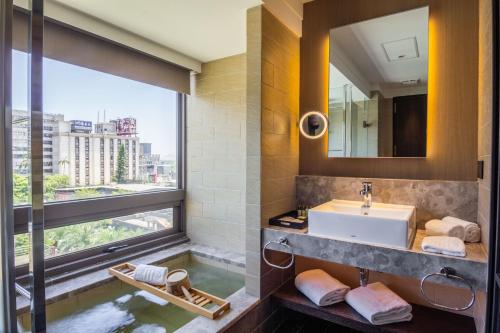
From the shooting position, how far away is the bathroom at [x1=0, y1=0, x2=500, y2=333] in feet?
4.22

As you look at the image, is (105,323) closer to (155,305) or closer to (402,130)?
(155,305)

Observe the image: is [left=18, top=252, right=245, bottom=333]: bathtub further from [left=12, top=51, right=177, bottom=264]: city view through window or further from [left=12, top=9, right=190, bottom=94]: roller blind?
[left=12, top=9, right=190, bottom=94]: roller blind

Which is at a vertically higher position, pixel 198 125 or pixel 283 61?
pixel 283 61

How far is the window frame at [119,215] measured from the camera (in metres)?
2.34

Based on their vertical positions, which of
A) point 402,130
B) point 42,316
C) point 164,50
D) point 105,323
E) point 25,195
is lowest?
point 105,323

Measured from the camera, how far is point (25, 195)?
1.24m

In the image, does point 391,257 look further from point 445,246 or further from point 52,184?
point 52,184

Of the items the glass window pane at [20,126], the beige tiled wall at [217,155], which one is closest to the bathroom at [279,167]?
the glass window pane at [20,126]

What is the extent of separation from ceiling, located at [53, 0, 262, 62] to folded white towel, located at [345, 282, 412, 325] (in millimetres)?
2125

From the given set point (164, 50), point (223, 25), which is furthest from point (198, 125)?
point (223, 25)

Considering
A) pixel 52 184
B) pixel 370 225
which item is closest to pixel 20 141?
pixel 52 184

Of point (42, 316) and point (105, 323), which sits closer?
point (42, 316)

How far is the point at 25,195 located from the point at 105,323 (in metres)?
1.15

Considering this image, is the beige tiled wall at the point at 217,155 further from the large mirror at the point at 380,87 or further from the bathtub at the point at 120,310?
the large mirror at the point at 380,87
